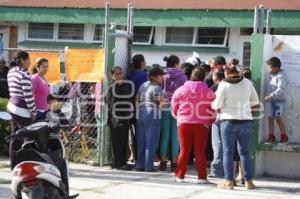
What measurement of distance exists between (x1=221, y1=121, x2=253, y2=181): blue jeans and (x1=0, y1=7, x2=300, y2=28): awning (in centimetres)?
775

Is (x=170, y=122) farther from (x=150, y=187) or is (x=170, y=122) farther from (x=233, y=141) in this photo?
(x=233, y=141)

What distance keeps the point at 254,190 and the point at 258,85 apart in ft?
5.92

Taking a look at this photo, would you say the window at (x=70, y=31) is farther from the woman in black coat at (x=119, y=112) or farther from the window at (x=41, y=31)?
the woman in black coat at (x=119, y=112)

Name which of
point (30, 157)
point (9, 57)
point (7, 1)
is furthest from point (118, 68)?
point (7, 1)

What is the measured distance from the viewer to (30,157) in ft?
22.1

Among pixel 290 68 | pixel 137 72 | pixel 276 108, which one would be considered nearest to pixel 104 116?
pixel 137 72

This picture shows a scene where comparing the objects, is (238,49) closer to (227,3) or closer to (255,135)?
(227,3)

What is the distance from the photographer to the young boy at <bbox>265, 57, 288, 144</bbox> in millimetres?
9891

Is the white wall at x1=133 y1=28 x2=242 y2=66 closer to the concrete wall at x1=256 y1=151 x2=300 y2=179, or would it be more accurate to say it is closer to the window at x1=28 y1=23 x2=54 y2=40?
the window at x1=28 y1=23 x2=54 y2=40

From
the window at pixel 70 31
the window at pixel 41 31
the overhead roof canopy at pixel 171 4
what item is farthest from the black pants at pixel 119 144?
the window at pixel 41 31

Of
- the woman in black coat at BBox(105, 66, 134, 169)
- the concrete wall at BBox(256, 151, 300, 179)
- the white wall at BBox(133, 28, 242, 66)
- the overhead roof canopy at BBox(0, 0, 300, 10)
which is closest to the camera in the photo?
the concrete wall at BBox(256, 151, 300, 179)

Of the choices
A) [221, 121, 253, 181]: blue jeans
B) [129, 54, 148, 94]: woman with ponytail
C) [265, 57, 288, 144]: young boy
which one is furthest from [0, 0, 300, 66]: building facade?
[221, 121, 253, 181]: blue jeans

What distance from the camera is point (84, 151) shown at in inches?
456

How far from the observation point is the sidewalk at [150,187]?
8.79 meters
